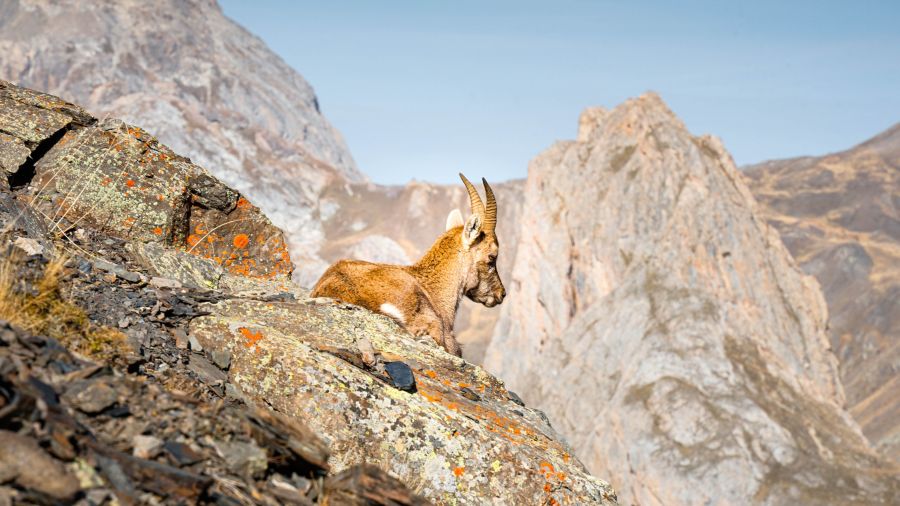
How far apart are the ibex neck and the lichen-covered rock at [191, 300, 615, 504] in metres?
6.04

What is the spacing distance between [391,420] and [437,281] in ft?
25.8

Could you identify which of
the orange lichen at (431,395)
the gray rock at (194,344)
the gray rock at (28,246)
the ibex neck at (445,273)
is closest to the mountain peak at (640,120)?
the ibex neck at (445,273)

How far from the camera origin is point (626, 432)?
79.9m

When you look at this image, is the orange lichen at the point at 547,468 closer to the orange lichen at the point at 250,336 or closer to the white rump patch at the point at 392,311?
the orange lichen at the point at 250,336

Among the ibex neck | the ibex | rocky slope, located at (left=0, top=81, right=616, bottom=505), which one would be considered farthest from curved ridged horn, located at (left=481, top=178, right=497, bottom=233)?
rocky slope, located at (left=0, top=81, right=616, bottom=505)

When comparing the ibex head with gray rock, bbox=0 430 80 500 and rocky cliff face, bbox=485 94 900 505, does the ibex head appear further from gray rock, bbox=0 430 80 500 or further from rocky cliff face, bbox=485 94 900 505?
rocky cliff face, bbox=485 94 900 505

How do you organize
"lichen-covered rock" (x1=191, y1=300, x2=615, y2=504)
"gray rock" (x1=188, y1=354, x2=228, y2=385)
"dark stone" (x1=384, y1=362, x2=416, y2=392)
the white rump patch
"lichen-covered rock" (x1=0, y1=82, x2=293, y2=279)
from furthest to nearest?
the white rump patch < "lichen-covered rock" (x1=0, y1=82, x2=293, y2=279) < "dark stone" (x1=384, y1=362, x2=416, y2=392) < "lichen-covered rock" (x1=191, y1=300, x2=615, y2=504) < "gray rock" (x1=188, y1=354, x2=228, y2=385)

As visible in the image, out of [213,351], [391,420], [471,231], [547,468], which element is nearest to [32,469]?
[213,351]

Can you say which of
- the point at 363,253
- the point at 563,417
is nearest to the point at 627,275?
the point at 563,417

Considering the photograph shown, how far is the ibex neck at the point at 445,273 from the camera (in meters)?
15.7

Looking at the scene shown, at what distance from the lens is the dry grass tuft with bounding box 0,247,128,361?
655cm

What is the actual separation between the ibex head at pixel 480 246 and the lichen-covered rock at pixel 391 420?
729 centimetres

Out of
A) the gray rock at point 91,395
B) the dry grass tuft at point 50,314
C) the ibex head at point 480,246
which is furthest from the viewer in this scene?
the ibex head at point 480,246

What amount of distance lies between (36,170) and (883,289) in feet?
656
